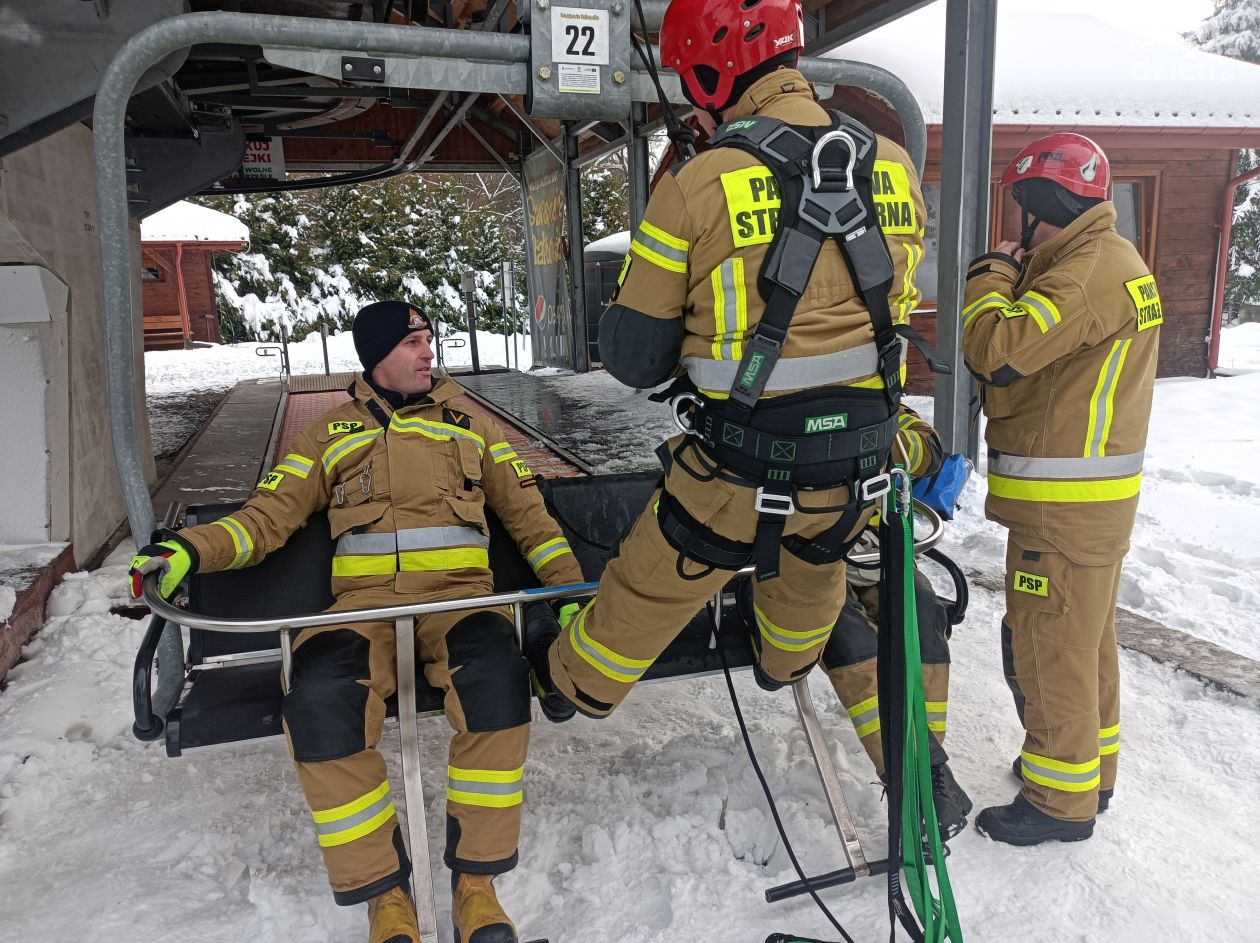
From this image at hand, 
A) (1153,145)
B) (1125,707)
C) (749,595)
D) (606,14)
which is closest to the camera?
(749,595)

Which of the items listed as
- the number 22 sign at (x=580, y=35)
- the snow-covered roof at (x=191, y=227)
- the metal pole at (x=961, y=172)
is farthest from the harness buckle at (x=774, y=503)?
the snow-covered roof at (x=191, y=227)

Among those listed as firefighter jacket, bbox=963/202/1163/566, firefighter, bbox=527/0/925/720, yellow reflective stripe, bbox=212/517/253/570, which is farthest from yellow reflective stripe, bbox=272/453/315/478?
firefighter jacket, bbox=963/202/1163/566

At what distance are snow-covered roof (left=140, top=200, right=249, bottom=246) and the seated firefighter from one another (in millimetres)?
19542

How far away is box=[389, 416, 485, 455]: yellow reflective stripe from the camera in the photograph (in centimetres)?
268

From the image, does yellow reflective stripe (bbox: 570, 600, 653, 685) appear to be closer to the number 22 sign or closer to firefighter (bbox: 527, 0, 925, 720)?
firefighter (bbox: 527, 0, 925, 720)

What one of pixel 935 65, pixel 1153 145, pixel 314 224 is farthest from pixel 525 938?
pixel 314 224

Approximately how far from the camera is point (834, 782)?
2.37 metres

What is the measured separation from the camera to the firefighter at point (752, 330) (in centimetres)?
175

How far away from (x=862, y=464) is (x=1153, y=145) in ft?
34.7

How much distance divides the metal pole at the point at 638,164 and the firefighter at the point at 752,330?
8.25m

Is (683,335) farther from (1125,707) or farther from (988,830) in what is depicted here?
(1125,707)

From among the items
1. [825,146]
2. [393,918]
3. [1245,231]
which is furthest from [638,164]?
[1245,231]

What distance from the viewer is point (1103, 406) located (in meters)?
2.28

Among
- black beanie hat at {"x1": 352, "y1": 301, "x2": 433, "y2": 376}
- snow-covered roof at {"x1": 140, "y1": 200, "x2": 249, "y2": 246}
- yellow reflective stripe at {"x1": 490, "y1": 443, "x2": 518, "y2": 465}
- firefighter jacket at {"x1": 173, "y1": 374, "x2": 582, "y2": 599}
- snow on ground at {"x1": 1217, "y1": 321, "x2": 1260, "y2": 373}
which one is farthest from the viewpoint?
snow-covered roof at {"x1": 140, "y1": 200, "x2": 249, "y2": 246}
